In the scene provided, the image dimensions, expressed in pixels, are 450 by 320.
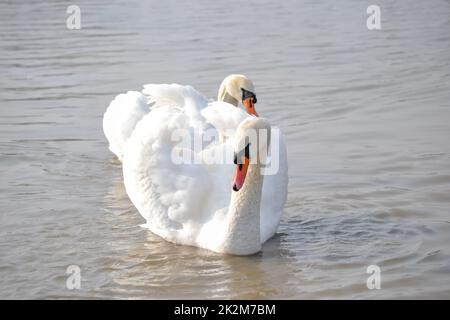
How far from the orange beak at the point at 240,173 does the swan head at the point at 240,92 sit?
1.66m

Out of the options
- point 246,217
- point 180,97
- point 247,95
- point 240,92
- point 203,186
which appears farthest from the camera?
point 240,92

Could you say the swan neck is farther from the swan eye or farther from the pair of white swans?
the swan eye

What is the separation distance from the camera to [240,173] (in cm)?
632

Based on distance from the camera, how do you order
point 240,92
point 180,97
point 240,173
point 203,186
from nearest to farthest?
point 240,173 < point 203,186 < point 180,97 < point 240,92

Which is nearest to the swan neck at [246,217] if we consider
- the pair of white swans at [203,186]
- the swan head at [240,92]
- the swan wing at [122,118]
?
the pair of white swans at [203,186]

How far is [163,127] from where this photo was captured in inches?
279

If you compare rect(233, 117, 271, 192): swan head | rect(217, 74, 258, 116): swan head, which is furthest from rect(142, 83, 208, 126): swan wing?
rect(233, 117, 271, 192): swan head

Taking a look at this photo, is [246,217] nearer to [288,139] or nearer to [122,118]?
[122,118]

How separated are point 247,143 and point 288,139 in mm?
3383

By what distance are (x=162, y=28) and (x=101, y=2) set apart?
11.9 ft

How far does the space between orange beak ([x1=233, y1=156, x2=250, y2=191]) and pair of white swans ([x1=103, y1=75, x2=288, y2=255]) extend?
0.12 metres

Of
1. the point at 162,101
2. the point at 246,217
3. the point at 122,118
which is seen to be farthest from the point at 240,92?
the point at 246,217
